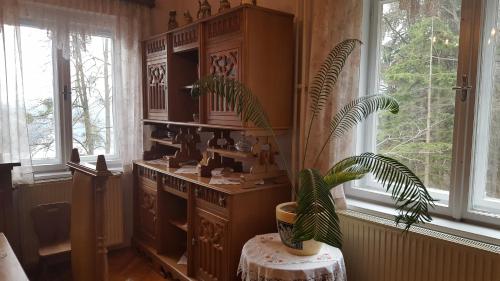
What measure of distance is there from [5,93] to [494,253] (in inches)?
123

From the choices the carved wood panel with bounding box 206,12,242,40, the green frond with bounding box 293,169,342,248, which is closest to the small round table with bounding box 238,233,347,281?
the green frond with bounding box 293,169,342,248

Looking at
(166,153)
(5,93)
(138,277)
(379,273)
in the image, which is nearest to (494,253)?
(379,273)

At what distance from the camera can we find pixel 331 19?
6.44 feet

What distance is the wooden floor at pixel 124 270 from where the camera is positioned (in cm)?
272

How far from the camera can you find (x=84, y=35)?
9.55 feet

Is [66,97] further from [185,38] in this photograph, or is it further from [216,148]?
[216,148]

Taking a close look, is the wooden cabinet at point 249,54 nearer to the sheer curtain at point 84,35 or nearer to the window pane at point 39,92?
the sheer curtain at point 84,35

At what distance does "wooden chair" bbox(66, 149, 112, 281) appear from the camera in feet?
4.40

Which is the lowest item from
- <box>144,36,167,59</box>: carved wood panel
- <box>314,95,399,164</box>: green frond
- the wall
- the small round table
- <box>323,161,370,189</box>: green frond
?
the small round table

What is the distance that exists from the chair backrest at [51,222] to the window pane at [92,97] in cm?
59

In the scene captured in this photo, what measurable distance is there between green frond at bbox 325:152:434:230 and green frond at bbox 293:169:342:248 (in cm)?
28

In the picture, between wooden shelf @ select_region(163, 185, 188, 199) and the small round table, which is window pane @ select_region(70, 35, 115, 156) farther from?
the small round table

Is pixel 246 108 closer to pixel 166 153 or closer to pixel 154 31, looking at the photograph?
pixel 166 153

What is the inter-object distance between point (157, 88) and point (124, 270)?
1.53m
